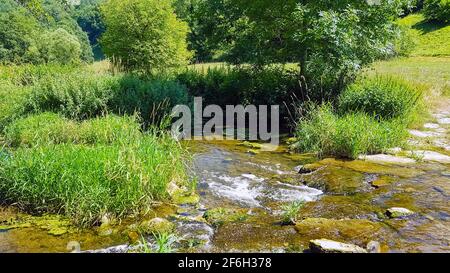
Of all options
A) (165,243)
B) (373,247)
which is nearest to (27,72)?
(165,243)

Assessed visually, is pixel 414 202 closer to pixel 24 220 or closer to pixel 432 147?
pixel 432 147

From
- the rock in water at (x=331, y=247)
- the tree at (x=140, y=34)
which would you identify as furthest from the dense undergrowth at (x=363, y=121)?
the tree at (x=140, y=34)

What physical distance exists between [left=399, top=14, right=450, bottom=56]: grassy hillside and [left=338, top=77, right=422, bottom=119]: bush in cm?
2755

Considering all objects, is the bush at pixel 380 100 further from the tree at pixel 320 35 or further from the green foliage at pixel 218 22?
the green foliage at pixel 218 22

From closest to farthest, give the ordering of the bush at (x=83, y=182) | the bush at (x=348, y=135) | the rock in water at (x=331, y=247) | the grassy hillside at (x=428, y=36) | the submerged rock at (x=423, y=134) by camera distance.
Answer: the rock in water at (x=331, y=247)
the bush at (x=83, y=182)
the bush at (x=348, y=135)
the submerged rock at (x=423, y=134)
the grassy hillside at (x=428, y=36)

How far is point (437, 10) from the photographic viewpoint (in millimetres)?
44875

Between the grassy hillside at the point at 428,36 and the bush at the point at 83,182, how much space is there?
35503 mm

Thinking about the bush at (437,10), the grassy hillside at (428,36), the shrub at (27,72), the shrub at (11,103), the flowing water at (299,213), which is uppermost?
the bush at (437,10)

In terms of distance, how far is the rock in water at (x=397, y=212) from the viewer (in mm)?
5852

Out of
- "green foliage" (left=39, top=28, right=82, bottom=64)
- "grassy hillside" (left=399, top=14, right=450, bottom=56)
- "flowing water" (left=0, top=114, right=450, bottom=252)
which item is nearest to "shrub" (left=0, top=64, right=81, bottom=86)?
"flowing water" (left=0, top=114, right=450, bottom=252)

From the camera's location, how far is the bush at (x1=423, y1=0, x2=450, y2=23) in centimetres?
4369

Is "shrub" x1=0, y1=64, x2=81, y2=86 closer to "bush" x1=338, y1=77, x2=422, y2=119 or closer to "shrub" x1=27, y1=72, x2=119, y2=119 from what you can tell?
"shrub" x1=27, y1=72, x2=119, y2=119
